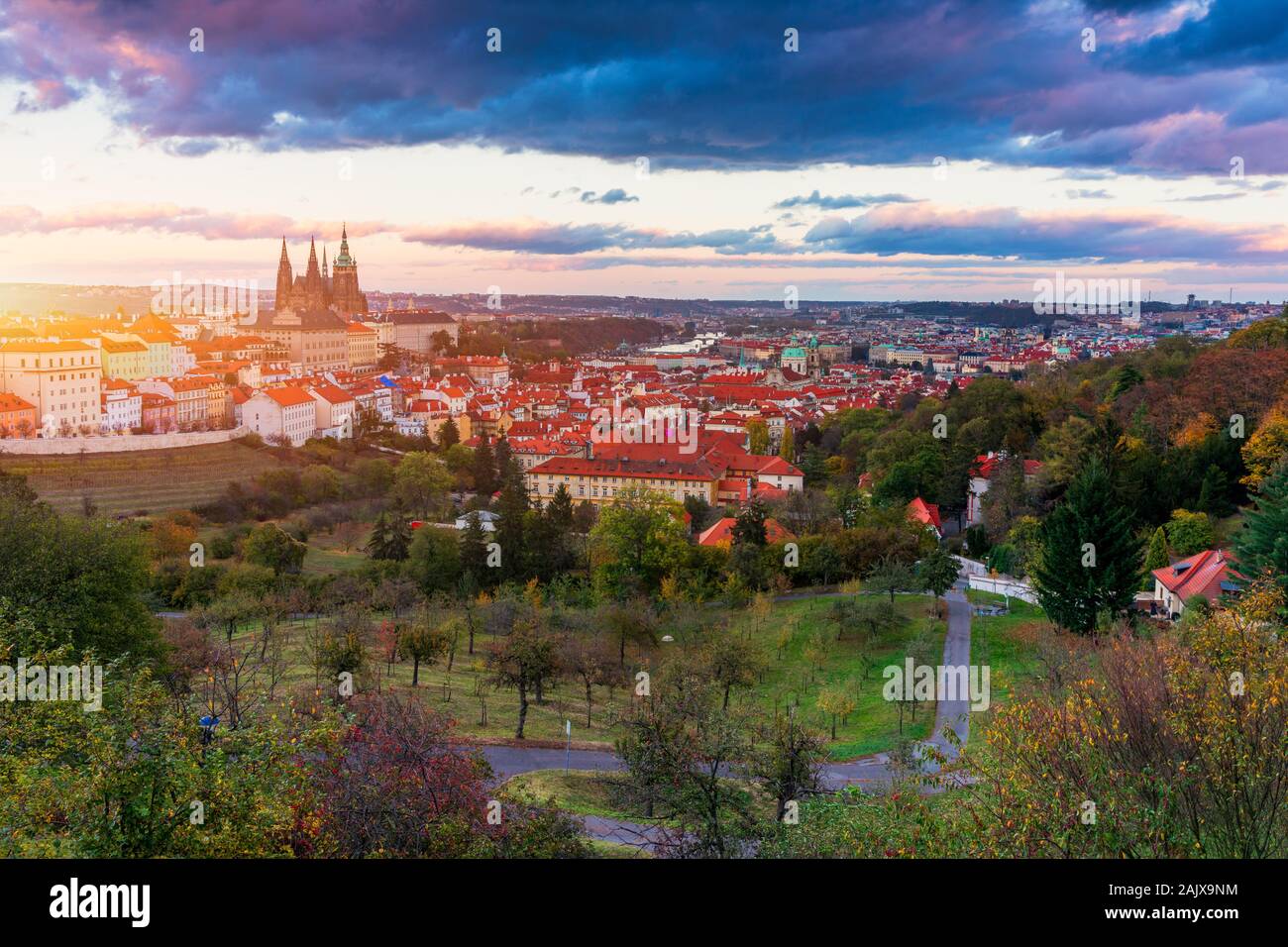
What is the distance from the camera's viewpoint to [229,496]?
1216 inches

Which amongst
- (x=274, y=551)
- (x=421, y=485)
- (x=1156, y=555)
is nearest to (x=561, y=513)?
(x=274, y=551)

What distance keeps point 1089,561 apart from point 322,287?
69676 millimetres

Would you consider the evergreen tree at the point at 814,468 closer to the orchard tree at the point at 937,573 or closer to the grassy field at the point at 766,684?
the grassy field at the point at 766,684

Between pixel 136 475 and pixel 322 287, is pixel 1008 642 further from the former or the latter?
pixel 322 287

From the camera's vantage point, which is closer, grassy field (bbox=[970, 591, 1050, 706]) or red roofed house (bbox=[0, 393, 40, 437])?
grassy field (bbox=[970, 591, 1050, 706])

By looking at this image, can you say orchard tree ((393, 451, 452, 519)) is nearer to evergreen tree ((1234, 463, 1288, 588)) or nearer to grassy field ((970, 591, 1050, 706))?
grassy field ((970, 591, 1050, 706))

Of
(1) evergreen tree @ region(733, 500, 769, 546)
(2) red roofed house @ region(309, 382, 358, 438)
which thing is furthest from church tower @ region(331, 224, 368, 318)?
(1) evergreen tree @ region(733, 500, 769, 546)

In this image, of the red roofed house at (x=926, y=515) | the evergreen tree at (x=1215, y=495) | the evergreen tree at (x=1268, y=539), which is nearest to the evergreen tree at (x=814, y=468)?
the red roofed house at (x=926, y=515)

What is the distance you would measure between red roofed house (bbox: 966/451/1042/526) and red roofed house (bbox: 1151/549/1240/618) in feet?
26.3

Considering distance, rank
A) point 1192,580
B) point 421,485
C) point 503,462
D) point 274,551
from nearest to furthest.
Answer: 1. point 1192,580
2. point 274,551
3. point 421,485
4. point 503,462

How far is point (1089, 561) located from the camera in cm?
1452

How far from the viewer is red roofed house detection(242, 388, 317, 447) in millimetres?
42000
